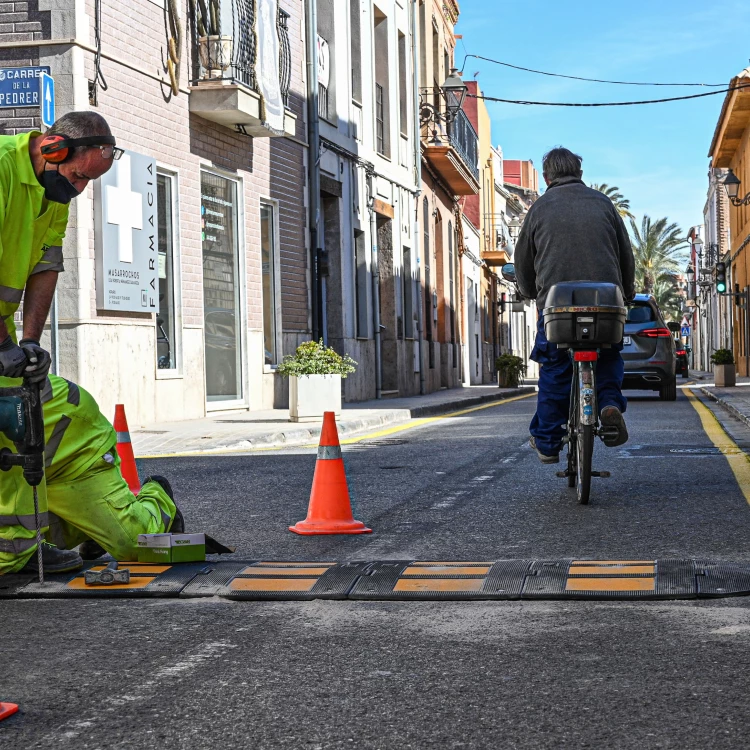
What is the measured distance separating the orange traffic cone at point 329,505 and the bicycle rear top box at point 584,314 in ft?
4.55

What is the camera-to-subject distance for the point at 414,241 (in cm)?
3025

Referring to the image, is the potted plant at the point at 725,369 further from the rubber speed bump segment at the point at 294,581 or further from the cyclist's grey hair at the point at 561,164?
the rubber speed bump segment at the point at 294,581

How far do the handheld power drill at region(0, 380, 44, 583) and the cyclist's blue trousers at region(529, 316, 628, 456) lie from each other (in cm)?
348

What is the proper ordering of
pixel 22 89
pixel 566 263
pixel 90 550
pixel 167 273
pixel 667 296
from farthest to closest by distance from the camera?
pixel 667 296 → pixel 167 273 → pixel 22 89 → pixel 566 263 → pixel 90 550

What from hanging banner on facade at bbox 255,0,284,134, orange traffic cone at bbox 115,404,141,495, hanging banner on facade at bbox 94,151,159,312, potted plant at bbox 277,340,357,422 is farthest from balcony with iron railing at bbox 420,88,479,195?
orange traffic cone at bbox 115,404,141,495

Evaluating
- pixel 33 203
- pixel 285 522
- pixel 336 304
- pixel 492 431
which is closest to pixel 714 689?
pixel 33 203

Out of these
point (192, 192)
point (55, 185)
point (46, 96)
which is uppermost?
point (46, 96)

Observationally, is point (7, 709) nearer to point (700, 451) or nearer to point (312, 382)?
point (700, 451)

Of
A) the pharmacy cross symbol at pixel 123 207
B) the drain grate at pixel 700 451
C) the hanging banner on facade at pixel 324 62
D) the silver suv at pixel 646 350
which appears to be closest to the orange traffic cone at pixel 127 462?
the drain grate at pixel 700 451

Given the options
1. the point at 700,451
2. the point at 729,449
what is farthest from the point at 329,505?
the point at 729,449

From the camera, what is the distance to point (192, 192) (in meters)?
17.3

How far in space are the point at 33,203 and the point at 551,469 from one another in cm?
546

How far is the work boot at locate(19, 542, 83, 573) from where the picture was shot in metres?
5.09

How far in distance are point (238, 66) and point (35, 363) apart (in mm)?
13722
